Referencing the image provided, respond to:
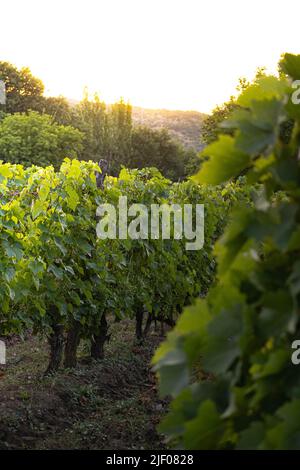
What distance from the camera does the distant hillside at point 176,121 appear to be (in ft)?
308

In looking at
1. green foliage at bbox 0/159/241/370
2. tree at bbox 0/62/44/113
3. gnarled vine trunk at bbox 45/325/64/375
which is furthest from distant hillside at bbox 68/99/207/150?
gnarled vine trunk at bbox 45/325/64/375

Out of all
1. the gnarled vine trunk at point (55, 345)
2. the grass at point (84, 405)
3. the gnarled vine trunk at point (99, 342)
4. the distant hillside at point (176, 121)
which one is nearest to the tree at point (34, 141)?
the gnarled vine trunk at point (99, 342)

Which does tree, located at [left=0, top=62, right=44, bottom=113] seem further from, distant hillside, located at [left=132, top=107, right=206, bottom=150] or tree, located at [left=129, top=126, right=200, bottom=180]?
distant hillside, located at [left=132, top=107, right=206, bottom=150]

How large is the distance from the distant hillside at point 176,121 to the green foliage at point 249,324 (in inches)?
3440

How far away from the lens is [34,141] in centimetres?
3475

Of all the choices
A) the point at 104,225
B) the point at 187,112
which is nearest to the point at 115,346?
the point at 104,225

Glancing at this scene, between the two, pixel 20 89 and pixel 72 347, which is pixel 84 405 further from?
pixel 20 89

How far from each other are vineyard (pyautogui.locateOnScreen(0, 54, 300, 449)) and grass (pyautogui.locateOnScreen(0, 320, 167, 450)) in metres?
0.03

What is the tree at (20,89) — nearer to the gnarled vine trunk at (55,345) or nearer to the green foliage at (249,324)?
the gnarled vine trunk at (55,345)

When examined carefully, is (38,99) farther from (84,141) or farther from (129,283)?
(129,283)


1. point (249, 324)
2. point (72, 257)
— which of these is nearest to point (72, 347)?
point (72, 257)

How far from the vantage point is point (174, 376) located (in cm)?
148

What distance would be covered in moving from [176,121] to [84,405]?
9651 cm

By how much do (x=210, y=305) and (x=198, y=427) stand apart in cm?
26
